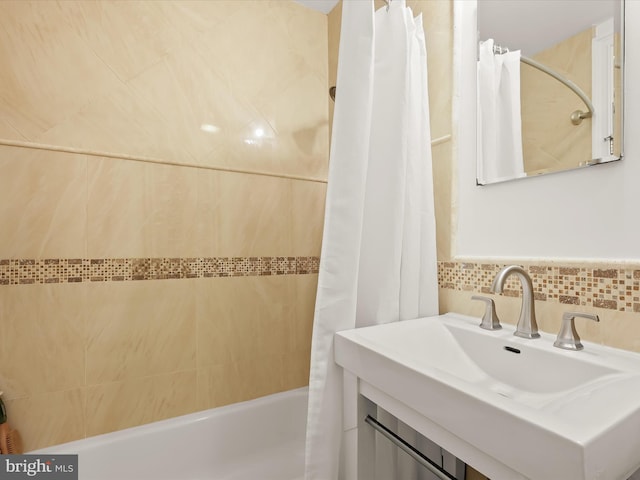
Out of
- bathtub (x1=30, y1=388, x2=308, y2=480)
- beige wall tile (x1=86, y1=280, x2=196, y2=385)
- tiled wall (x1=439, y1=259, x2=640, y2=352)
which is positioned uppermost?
tiled wall (x1=439, y1=259, x2=640, y2=352)

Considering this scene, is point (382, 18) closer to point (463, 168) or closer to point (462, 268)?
point (463, 168)

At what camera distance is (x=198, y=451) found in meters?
1.44

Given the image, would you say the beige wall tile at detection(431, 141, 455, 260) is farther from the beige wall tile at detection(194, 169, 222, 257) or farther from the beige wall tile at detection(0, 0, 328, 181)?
the beige wall tile at detection(194, 169, 222, 257)

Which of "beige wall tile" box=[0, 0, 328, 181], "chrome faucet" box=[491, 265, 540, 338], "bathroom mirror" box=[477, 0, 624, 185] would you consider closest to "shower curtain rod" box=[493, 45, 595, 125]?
"bathroom mirror" box=[477, 0, 624, 185]

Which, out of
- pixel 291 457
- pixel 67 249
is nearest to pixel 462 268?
pixel 291 457

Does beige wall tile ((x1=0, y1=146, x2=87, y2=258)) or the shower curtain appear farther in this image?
beige wall tile ((x1=0, y1=146, x2=87, y2=258))

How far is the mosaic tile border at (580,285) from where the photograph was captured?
755 millimetres

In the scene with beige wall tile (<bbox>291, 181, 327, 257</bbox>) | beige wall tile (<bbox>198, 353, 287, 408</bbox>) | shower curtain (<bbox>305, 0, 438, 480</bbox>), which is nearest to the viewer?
shower curtain (<bbox>305, 0, 438, 480</bbox>)

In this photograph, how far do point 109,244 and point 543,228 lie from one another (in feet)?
5.12

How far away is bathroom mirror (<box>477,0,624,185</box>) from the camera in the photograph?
0.81 metres

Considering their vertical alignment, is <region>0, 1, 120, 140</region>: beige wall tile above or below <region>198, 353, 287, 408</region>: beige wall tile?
above

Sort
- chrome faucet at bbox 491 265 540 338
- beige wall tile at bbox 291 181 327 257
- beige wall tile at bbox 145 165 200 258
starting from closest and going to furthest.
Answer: chrome faucet at bbox 491 265 540 338, beige wall tile at bbox 145 165 200 258, beige wall tile at bbox 291 181 327 257

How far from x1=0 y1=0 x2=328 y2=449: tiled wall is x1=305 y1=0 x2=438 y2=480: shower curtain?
2.33 ft

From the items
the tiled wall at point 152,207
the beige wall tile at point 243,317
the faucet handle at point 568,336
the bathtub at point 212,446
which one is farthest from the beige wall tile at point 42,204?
the faucet handle at point 568,336
